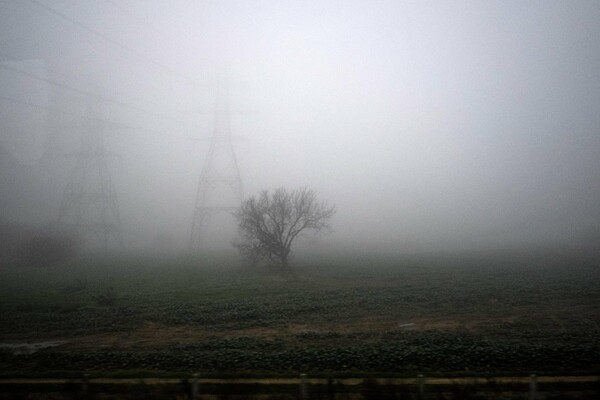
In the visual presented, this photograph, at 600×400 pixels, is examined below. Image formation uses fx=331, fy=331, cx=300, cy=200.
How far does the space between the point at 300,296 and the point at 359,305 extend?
5593mm

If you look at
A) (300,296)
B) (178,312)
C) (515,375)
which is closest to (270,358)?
(515,375)

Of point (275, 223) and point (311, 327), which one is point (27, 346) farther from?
point (275, 223)

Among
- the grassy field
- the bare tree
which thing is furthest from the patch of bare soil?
the bare tree

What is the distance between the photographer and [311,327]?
Answer: 741 inches

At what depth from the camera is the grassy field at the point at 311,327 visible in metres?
13.3

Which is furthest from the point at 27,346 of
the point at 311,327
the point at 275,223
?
the point at 275,223

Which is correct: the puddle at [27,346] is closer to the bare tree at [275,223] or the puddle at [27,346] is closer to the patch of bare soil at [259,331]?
the patch of bare soil at [259,331]

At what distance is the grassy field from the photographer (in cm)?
1332

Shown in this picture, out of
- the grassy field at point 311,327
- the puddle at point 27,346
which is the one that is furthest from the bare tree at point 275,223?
the puddle at point 27,346

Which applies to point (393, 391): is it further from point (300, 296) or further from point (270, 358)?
point (300, 296)

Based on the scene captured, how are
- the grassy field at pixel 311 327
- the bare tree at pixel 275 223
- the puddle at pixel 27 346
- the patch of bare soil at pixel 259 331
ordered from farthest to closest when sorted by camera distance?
1. the bare tree at pixel 275 223
2. the patch of bare soil at pixel 259 331
3. the puddle at pixel 27 346
4. the grassy field at pixel 311 327

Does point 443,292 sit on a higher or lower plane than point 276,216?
lower

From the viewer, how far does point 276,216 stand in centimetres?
4859

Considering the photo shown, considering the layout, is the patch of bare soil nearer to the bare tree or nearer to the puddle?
the puddle
